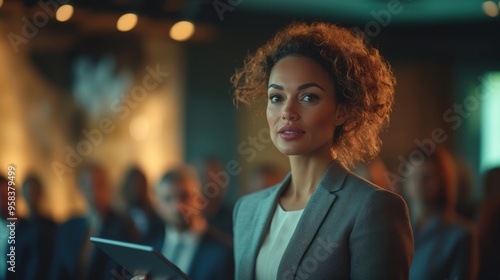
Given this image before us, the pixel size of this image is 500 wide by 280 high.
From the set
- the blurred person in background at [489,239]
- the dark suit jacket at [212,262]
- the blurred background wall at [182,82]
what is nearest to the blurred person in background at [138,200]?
the dark suit jacket at [212,262]

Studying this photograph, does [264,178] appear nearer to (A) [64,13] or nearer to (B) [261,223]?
(A) [64,13]

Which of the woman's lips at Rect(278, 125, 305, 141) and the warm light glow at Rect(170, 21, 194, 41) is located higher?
the warm light glow at Rect(170, 21, 194, 41)

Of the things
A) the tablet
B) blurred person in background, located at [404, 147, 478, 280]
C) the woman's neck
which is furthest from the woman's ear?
blurred person in background, located at [404, 147, 478, 280]

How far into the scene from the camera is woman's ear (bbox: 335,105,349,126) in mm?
2039

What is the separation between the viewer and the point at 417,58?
324 inches

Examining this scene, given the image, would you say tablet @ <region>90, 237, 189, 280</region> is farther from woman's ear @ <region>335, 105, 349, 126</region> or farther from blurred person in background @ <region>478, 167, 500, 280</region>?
blurred person in background @ <region>478, 167, 500, 280</region>

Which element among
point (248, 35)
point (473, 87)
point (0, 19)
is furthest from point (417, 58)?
point (0, 19)

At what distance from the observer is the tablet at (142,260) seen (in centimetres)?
177

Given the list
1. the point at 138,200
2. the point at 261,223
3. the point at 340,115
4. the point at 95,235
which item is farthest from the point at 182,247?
the point at 340,115

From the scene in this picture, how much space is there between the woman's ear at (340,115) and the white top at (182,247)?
74.5 inches

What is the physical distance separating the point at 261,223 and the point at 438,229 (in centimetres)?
153

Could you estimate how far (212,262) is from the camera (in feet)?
12.0

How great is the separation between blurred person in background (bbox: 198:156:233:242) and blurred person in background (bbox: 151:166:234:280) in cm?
19

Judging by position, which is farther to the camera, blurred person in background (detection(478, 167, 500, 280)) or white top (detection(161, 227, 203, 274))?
white top (detection(161, 227, 203, 274))
